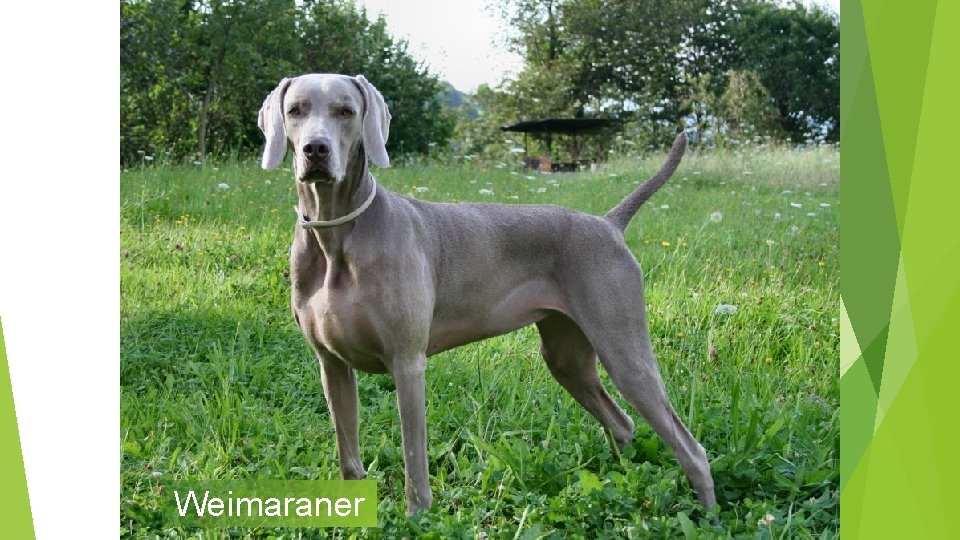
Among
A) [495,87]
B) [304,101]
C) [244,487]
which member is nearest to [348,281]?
[304,101]

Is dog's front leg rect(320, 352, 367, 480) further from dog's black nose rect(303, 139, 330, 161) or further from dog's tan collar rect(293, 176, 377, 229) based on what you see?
dog's black nose rect(303, 139, 330, 161)

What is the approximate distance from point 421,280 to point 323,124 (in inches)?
24.0

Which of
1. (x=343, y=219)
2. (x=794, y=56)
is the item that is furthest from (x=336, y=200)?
(x=794, y=56)

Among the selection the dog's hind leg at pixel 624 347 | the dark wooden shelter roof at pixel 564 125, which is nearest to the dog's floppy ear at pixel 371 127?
the dog's hind leg at pixel 624 347

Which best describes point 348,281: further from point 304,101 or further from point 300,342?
point 300,342

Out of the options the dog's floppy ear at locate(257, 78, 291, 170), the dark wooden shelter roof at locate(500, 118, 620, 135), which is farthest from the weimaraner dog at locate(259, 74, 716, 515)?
the dark wooden shelter roof at locate(500, 118, 620, 135)

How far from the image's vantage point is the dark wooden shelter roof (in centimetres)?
560

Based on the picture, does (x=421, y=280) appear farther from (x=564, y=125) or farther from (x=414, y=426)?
(x=564, y=125)

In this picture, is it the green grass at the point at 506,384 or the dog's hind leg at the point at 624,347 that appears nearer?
the green grass at the point at 506,384

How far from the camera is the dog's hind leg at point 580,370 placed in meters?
3.71

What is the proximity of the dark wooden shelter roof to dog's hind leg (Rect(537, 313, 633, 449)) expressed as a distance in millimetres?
2118

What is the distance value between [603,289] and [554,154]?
2841 mm

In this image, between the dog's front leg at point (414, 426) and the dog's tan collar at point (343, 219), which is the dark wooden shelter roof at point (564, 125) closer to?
the dog's tan collar at point (343, 219)

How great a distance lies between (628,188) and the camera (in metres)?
6.39
